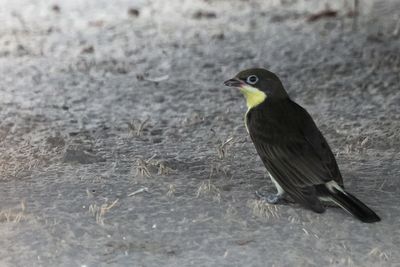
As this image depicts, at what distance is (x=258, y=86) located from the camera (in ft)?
15.0

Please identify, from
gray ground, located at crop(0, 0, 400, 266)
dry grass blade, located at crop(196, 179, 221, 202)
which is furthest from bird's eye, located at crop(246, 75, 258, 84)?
dry grass blade, located at crop(196, 179, 221, 202)

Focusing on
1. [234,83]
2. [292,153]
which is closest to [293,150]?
[292,153]

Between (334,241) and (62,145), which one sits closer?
(334,241)

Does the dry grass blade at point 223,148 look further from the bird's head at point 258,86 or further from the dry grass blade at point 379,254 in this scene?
the dry grass blade at point 379,254

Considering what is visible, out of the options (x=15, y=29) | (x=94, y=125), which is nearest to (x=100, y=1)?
(x=15, y=29)

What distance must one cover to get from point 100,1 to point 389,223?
11.9 feet

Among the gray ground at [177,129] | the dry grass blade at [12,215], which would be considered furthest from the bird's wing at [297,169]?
the dry grass blade at [12,215]

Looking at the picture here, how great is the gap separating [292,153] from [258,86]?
57 centimetres

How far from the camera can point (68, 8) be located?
6.77 metres

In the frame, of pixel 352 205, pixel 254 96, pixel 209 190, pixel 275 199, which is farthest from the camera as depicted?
pixel 254 96

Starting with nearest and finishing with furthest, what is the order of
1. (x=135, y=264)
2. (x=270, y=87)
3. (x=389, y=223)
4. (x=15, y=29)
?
1. (x=135, y=264)
2. (x=389, y=223)
3. (x=270, y=87)
4. (x=15, y=29)

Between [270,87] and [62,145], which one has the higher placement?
[270,87]

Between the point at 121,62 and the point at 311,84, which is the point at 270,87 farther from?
the point at 121,62

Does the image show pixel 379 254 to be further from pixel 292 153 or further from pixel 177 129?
pixel 177 129
